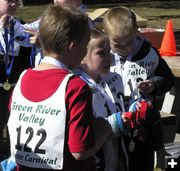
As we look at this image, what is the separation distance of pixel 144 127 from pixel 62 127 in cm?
Answer: 122

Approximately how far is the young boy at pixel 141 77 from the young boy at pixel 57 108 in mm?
1008

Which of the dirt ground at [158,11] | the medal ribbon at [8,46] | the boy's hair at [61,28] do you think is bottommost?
the dirt ground at [158,11]

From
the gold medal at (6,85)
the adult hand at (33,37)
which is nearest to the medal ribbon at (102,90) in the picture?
the adult hand at (33,37)

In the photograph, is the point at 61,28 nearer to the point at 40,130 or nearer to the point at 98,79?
the point at 40,130

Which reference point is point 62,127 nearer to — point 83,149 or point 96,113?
point 83,149

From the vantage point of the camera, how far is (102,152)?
337 centimetres

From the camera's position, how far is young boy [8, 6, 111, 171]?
258cm

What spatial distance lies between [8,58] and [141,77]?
159 centimetres

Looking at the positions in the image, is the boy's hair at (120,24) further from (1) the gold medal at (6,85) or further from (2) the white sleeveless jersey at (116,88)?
(1) the gold medal at (6,85)

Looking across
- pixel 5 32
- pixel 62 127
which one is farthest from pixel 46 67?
pixel 5 32

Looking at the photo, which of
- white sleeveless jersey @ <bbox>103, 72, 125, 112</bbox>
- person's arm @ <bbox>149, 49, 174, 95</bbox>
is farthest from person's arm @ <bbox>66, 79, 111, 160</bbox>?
person's arm @ <bbox>149, 49, 174, 95</bbox>

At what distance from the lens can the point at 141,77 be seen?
12.6 ft

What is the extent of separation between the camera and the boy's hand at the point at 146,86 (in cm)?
370

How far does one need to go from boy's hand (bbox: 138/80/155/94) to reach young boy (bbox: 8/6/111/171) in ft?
3.27
